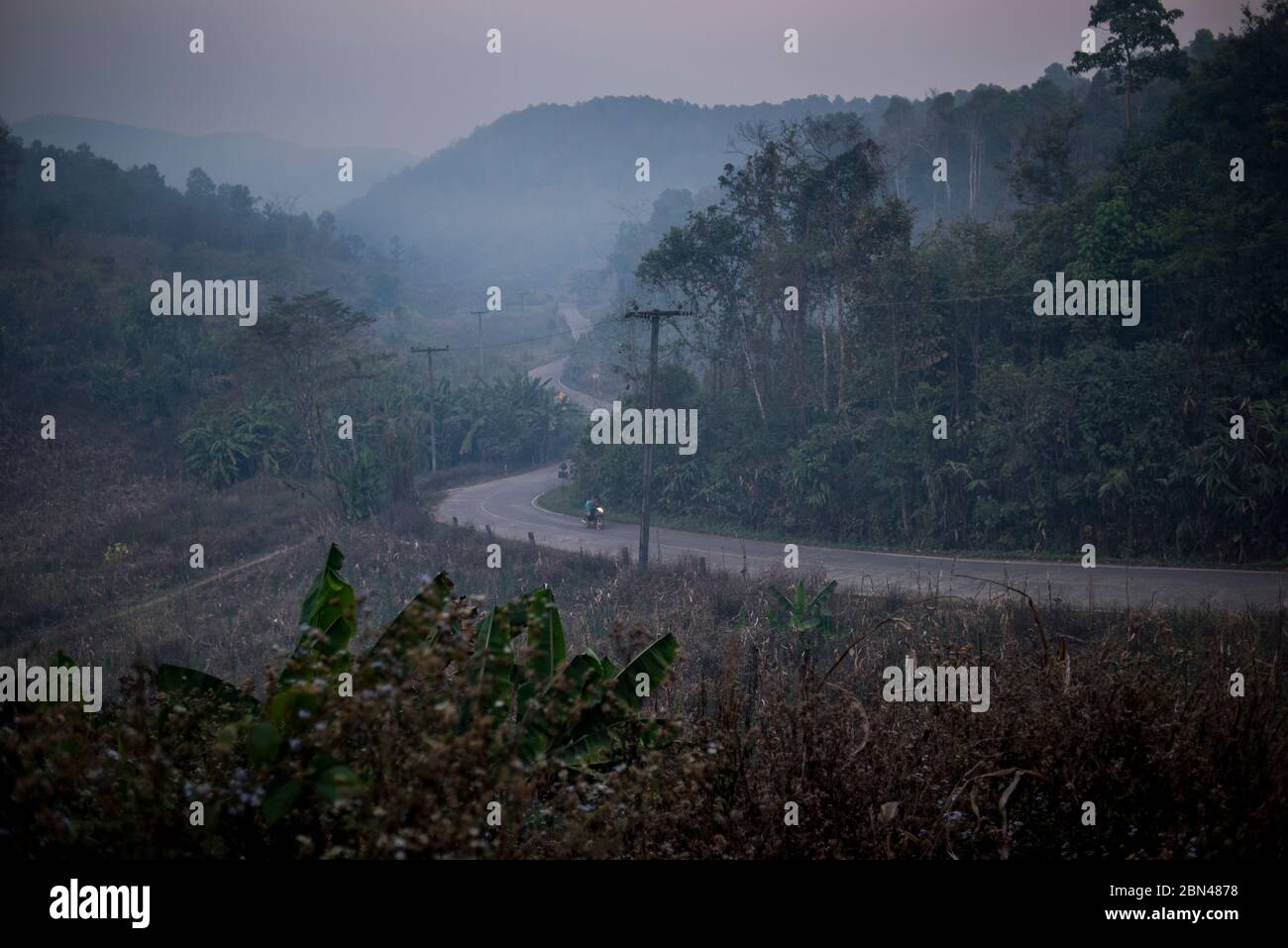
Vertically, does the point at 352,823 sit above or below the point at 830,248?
below

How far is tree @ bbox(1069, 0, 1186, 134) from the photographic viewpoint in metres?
31.2

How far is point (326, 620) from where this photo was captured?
338 cm

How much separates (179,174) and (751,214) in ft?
444

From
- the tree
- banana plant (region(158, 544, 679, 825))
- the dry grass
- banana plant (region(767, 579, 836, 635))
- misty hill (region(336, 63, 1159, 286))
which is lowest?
banana plant (region(767, 579, 836, 635))

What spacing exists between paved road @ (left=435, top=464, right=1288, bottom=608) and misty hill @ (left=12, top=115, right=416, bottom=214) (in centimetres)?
9053

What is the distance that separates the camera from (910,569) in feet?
76.5

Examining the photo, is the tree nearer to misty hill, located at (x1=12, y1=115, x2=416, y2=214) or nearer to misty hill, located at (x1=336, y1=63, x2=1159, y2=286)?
misty hill, located at (x1=336, y1=63, x2=1159, y2=286)

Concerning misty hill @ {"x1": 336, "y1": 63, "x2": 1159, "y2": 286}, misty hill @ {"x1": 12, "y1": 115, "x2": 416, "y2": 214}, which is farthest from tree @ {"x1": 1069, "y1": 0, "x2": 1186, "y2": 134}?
misty hill @ {"x1": 12, "y1": 115, "x2": 416, "y2": 214}

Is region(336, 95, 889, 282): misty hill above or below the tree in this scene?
above

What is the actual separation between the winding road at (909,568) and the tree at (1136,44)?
1736 cm

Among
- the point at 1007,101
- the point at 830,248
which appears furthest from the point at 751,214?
the point at 1007,101

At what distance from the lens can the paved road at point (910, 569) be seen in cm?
1852

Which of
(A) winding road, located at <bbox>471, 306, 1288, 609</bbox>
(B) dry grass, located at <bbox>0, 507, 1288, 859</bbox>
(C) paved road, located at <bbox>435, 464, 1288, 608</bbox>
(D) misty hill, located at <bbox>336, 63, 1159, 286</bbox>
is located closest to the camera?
(B) dry grass, located at <bbox>0, 507, 1288, 859</bbox>
